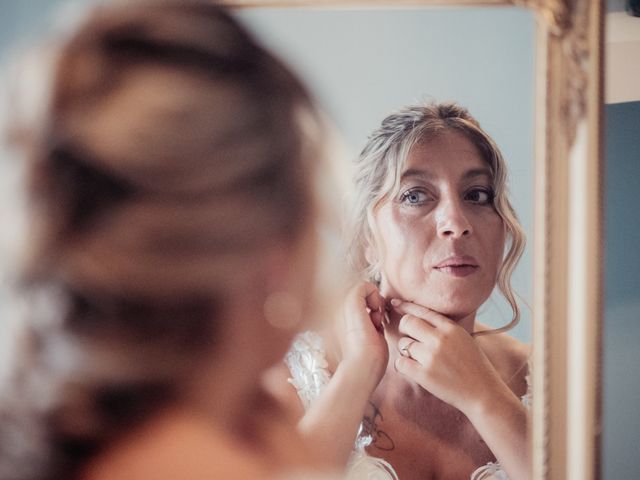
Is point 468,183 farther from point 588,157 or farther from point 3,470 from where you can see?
point 3,470

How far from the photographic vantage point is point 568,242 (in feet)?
2.32

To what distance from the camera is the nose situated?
72 centimetres

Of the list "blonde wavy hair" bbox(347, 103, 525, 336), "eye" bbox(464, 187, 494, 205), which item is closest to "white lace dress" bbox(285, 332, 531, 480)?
"blonde wavy hair" bbox(347, 103, 525, 336)

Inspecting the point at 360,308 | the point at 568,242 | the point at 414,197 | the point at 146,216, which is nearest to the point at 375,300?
the point at 360,308

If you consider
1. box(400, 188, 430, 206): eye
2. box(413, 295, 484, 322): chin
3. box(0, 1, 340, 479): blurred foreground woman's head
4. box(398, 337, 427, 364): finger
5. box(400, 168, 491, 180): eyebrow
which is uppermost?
box(400, 168, 491, 180): eyebrow

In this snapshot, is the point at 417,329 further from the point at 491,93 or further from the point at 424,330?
the point at 491,93

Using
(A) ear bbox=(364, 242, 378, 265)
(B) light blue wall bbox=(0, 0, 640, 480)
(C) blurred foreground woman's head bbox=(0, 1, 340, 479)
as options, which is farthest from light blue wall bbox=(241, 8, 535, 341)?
(C) blurred foreground woman's head bbox=(0, 1, 340, 479)

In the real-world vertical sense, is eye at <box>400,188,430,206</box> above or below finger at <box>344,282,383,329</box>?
above

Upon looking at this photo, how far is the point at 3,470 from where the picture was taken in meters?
0.41

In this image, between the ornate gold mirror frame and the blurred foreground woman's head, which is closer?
the blurred foreground woman's head

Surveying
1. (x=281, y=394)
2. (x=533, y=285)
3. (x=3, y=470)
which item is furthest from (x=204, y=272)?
(x=533, y=285)

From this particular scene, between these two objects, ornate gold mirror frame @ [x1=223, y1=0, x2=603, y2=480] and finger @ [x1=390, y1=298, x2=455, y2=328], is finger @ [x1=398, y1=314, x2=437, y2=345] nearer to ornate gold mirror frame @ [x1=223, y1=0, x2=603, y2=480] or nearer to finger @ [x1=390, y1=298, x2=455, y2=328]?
finger @ [x1=390, y1=298, x2=455, y2=328]

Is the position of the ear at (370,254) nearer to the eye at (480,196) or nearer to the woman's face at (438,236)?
the woman's face at (438,236)

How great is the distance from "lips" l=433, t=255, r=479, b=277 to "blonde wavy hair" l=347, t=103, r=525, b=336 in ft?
0.11
